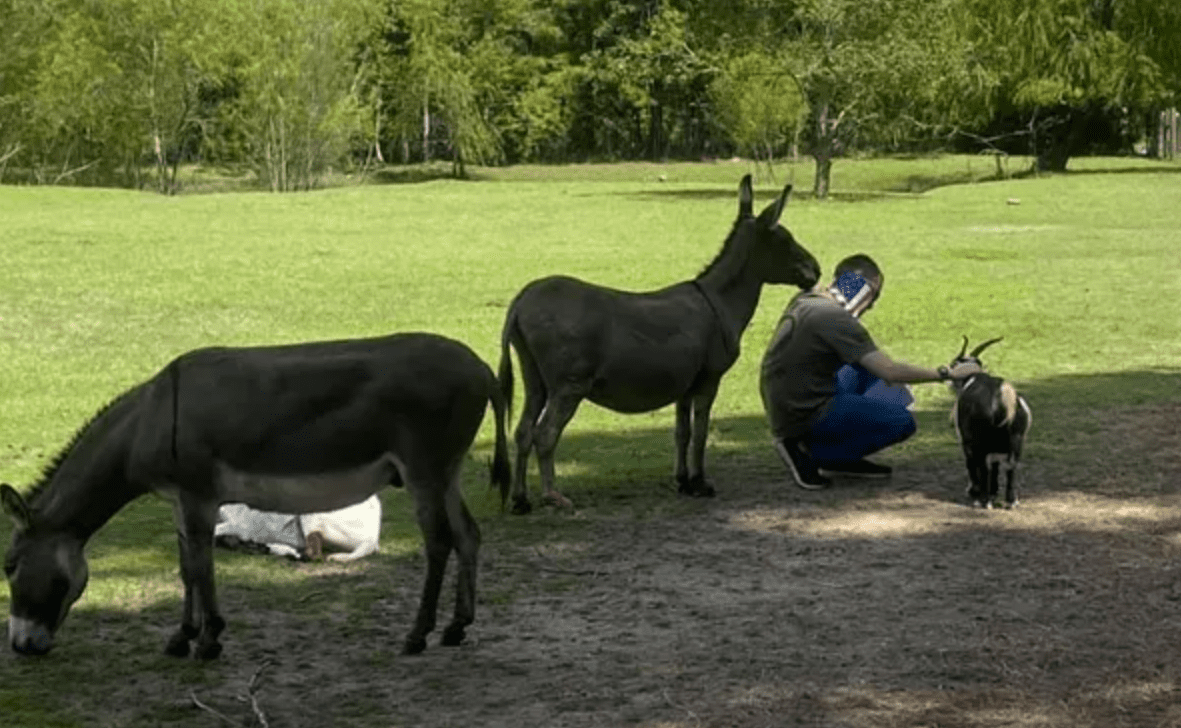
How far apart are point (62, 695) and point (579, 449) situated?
605 cm

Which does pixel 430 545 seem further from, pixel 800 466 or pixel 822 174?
pixel 822 174

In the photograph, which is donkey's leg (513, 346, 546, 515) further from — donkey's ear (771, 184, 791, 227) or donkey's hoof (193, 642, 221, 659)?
donkey's hoof (193, 642, 221, 659)

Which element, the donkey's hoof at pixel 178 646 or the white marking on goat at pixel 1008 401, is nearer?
the donkey's hoof at pixel 178 646

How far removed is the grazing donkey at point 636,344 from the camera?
1004 centimetres

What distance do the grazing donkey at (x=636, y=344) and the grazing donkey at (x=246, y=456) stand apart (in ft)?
8.81

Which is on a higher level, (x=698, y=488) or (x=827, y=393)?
(x=827, y=393)

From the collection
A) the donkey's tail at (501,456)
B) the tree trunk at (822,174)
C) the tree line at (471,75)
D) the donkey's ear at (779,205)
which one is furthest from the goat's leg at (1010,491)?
the tree trunk at (822,174)

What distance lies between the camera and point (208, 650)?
23.9 feet

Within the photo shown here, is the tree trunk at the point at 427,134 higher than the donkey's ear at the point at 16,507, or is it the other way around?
the tree trunk at the point at 427,134

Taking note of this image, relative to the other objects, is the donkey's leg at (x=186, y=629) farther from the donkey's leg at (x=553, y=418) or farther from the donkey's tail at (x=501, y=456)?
the donkey's leg at (x=553, y=418)

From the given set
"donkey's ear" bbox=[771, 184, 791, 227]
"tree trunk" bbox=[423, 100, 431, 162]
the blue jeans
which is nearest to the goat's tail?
the blue jeans

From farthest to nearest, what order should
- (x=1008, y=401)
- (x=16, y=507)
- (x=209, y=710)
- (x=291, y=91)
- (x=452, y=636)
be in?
1. (x=291, y=91)
2. (x=1008, y=401)
3. (x=452, y=636)
4. (x=16, y=507)
5. (x=209, y=710)

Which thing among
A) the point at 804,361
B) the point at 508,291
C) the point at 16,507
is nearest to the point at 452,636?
the point at 16,507

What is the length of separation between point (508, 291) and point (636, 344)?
12.9m
